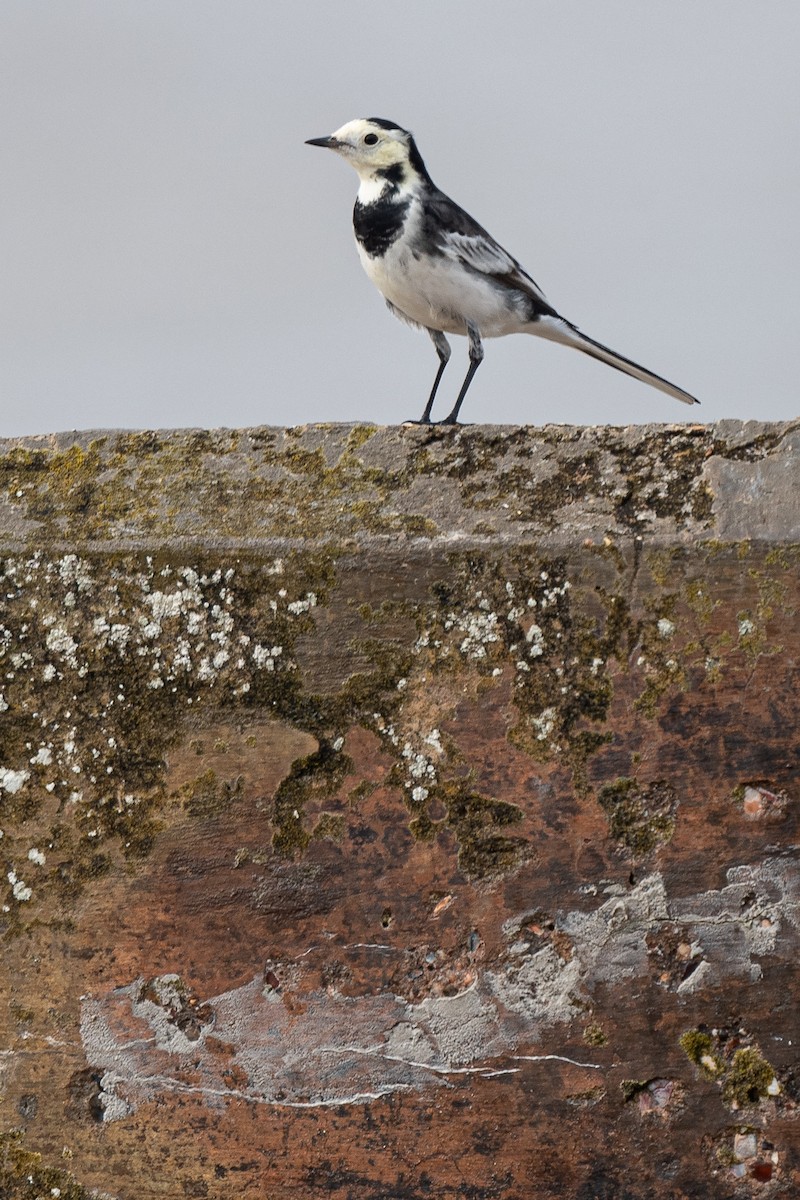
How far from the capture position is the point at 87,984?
218cm

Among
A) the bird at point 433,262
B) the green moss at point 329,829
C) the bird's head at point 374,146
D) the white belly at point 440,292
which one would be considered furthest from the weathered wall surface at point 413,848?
the bird's head at point 374,146

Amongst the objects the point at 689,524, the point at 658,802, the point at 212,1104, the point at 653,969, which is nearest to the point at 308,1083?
the point at 212,1104

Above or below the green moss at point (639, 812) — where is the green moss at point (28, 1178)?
below

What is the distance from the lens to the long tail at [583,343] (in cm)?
416

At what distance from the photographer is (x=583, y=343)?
4.29 metres

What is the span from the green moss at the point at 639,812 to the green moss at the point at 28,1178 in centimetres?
121

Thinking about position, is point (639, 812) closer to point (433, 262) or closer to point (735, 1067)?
point (735, 1067)

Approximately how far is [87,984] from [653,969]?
1.07 metres

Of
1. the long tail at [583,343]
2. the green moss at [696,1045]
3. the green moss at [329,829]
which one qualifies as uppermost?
the long tail at [583,343]

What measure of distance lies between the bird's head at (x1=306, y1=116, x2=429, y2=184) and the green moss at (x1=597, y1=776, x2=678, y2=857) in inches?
112

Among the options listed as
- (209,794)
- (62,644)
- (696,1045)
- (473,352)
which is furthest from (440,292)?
(696,1045)

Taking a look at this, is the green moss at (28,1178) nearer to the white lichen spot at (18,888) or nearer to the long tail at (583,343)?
the white lichen spot at (18,888)

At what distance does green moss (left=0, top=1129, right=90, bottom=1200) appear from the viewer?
214 centimetres

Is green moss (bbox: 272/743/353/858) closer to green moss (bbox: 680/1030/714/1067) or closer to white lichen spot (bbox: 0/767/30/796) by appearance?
white lichen spot (bbox: 0/767/30/796)
